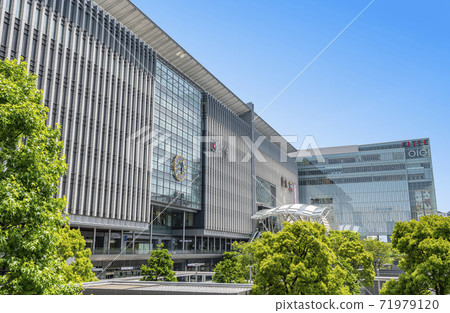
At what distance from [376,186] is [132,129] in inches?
3503

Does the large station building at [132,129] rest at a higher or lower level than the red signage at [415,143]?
lower

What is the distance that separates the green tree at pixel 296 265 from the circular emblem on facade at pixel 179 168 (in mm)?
41256

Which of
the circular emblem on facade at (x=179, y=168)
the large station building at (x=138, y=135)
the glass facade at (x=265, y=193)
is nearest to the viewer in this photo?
the large station building at (x=138, y=135)

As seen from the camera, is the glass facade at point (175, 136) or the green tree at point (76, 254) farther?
the glass facade at point (175, 136)

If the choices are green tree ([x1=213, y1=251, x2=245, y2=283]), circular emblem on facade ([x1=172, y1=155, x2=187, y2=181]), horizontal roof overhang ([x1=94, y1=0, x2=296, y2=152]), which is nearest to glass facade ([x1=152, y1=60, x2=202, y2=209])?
circular emblem on facade ([x1=172, y1=155, x2=187, y2=181])

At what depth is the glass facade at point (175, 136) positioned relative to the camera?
186 feet

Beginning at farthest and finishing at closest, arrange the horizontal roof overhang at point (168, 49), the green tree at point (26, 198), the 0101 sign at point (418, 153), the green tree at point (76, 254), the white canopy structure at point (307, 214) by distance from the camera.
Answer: the 0101 sign at point (418, 153) → the white canopy structure at point (307, 214) → the horizontal roof overhang at point (168, 49) → the green tree at point (76, 254) → the green tree at point (26, 198)

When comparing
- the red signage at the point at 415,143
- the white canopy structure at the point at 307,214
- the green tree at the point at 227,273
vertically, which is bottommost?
the green tree at the point at 227,273

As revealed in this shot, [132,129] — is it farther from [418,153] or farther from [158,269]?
[418,153]

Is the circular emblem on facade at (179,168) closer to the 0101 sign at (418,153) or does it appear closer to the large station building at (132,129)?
the large station building at (132,129)

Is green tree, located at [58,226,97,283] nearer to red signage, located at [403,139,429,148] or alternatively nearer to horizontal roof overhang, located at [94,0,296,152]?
horizontal roof overhang, located at [94,0,296,152]

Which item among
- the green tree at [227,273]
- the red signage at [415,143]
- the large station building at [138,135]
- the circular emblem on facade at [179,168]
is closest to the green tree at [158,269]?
the green tree at [227,273]

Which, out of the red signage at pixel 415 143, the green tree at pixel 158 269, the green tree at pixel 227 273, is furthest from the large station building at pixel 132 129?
the red signage at pixel 415 143
